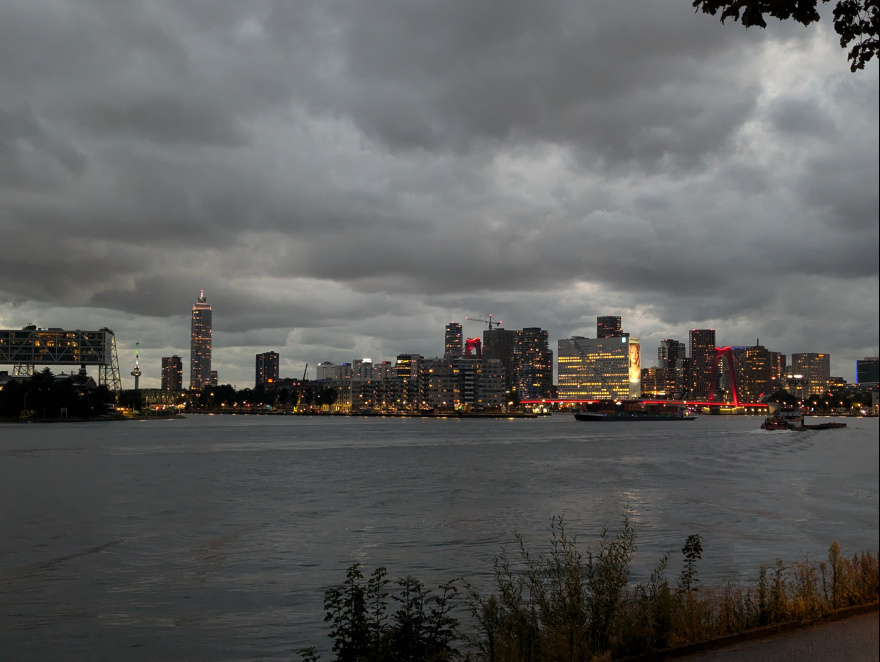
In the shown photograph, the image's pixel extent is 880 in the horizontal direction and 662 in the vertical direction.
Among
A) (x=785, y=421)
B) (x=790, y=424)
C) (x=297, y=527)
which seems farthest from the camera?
(x=785, y=421)

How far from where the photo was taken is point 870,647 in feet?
32.0

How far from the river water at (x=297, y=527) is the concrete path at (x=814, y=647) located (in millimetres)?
2573

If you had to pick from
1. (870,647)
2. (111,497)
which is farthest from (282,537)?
(870,647)

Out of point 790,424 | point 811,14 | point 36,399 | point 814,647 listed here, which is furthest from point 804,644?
point 36,399

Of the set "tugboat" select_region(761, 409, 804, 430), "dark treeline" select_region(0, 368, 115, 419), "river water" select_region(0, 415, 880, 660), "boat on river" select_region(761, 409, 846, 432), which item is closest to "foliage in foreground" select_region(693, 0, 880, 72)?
"river water" select_region(0, 415, 880, 660)

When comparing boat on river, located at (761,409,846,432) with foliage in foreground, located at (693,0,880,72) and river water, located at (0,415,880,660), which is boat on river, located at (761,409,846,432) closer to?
river water, located at (0,415,880,660)

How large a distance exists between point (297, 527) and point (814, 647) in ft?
88.7

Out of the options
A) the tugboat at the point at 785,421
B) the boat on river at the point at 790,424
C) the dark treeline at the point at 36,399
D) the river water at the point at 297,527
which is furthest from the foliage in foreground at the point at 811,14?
the dark treeline at the point at 36,399

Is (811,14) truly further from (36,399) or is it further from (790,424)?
(36,399)

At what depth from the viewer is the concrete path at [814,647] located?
970 centimetres

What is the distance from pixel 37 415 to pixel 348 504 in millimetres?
171887

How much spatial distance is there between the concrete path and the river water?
8.44 feet

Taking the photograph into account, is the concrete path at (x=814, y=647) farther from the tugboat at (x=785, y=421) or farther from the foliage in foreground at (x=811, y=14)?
the tugboat at (x=785, y=421)

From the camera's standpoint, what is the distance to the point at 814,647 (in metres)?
10.2
